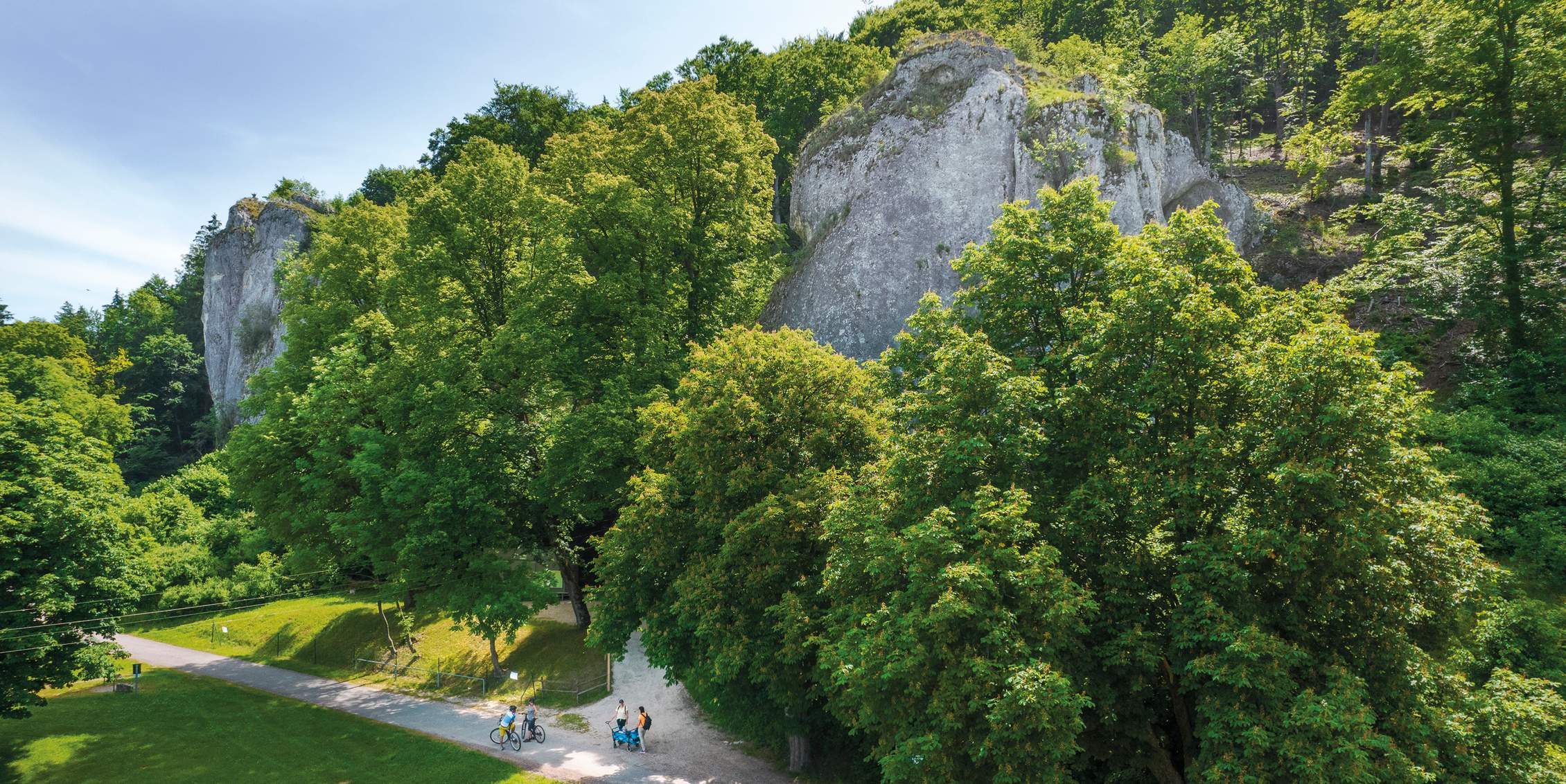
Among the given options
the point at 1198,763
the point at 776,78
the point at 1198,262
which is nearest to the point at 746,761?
the point at 1198,763

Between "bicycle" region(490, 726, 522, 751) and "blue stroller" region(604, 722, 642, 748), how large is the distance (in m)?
2.82

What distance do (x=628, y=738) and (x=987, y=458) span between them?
1413 cm

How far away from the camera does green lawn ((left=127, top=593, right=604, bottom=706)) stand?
86.0 feet

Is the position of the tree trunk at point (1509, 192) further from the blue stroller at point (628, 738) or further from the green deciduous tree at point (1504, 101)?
the blue stroller at point (628, 738)

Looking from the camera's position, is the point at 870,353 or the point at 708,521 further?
the point at 870,353

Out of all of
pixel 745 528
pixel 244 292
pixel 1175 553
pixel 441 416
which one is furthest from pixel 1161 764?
pixel 244 292

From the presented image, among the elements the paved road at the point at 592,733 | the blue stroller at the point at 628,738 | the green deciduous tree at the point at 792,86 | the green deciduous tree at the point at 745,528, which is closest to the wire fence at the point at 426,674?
the paved road at the point at 592,733

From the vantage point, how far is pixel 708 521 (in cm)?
1775

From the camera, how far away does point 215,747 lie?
22.1 meters

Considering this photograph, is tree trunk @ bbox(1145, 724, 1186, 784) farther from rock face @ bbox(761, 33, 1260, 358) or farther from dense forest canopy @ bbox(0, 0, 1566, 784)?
rock face @ bbox(761, 33, 1260, 358)

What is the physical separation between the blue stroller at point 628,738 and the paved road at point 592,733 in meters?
0.28

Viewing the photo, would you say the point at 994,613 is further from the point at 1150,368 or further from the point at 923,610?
the point at 1150,368

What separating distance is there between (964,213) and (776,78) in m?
20.7

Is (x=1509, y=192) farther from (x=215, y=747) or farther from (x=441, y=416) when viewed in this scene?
(x=215, y=747)
